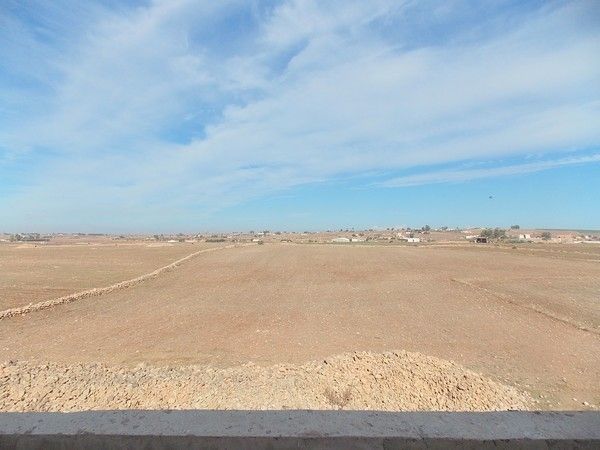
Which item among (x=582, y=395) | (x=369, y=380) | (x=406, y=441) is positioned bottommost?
(x=582, y=395)

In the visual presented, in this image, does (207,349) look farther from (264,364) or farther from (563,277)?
(563,277)

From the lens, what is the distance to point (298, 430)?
1.98 metres

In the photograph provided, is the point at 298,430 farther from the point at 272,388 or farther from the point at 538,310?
the point at 538,310

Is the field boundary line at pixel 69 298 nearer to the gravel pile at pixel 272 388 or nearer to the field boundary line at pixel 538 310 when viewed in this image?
the gravel pile at pixel 272 388

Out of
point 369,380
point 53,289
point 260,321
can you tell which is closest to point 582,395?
point 369,380

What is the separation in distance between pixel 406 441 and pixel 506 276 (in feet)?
106

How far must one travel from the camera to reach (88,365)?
945 centimetres

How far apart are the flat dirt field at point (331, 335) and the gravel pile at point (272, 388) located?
0.07 m

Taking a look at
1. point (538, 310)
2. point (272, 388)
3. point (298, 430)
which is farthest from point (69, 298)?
point (538, 310)

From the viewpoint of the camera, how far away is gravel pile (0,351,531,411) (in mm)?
6949

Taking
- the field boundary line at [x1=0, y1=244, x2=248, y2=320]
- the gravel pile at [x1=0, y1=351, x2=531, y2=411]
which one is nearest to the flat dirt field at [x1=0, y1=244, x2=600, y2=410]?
the gravel pile at [x1=0, y1=351, x2=531, y2=411]

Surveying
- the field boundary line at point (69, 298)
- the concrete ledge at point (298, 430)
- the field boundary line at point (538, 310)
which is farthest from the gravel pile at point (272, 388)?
the field boundary line at point (69, 298)

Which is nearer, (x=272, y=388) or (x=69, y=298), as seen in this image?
(x=272, y=388)

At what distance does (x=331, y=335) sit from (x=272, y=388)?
5.80 m
